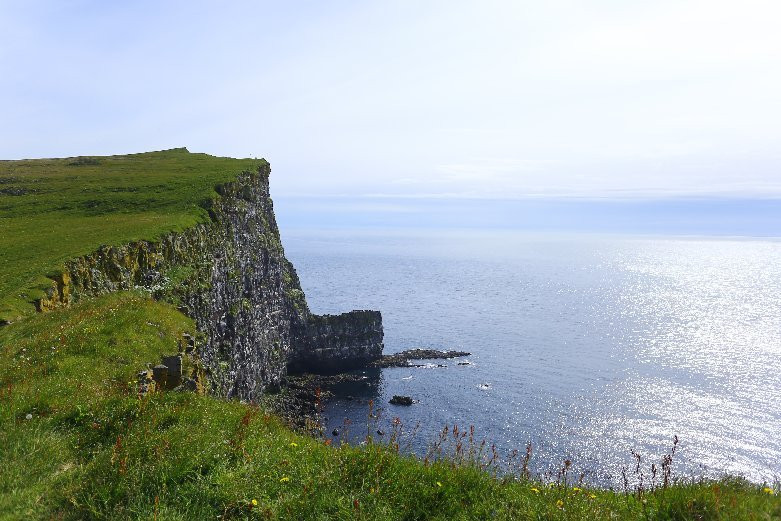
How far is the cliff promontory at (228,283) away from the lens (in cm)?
3238

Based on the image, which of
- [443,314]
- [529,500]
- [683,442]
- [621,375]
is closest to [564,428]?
[683,442]

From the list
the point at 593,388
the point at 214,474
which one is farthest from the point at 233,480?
the point at 593,388

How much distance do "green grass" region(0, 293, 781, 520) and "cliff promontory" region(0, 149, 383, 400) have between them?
1819cm

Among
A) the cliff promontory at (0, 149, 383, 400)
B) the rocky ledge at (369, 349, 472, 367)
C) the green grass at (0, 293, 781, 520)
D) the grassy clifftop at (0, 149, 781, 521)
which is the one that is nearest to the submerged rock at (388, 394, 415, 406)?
the cliff promontory at (0, 149, 383, 400)

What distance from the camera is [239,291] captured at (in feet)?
184

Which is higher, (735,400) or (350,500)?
(350,500)

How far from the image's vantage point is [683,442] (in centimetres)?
6244

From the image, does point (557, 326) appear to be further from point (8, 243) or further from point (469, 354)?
point (8, 243)

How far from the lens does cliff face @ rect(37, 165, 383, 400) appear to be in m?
32.8

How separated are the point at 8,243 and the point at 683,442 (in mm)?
78261

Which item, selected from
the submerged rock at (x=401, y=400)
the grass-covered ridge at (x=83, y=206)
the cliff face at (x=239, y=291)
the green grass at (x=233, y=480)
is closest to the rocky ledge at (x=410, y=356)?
the cliff face at (x=239, y=291)

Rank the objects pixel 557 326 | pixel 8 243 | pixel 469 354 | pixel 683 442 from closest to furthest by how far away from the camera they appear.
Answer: pixel 8 243 → pixel 683 442 → pixel 469 354 → pixel 557 326

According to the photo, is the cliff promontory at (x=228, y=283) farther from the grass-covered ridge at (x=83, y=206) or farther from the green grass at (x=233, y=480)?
the green grass at (x=233, y=480)

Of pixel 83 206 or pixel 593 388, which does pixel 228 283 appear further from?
pixel 593 388
